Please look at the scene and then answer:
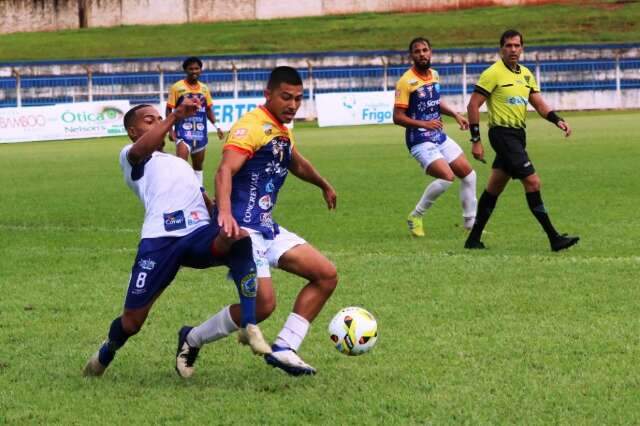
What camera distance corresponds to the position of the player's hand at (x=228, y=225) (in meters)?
6.28

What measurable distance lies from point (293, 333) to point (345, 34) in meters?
59.7

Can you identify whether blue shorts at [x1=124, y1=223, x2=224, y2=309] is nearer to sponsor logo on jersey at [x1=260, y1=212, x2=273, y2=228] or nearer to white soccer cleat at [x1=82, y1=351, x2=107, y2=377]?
sponsor logo on jersey at [x1=260, y1=212, x2=273, y2=228]

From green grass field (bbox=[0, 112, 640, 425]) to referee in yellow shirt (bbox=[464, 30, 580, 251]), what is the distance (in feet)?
1.49

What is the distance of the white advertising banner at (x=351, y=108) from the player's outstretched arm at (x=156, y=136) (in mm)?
36440

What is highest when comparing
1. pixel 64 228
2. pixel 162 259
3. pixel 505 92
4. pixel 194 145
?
pixel 505 92

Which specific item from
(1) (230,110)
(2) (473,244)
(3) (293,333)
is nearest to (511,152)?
(2) (473,244)

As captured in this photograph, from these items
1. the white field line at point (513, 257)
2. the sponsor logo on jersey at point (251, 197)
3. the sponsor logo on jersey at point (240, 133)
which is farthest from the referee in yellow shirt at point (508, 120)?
the sponsor logo on jersey at point (240, 133)

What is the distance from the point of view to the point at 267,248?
6.84m

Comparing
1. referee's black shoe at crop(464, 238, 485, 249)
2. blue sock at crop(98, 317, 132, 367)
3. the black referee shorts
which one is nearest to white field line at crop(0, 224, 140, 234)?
referee's black shoe at crop(464, 238, 485, 249)

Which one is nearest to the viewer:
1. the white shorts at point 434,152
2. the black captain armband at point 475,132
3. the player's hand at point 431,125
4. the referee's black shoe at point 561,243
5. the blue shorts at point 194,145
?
the referee's black shoe at point 561,243

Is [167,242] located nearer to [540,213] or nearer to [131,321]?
[131,321]

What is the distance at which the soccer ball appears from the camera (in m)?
6.79

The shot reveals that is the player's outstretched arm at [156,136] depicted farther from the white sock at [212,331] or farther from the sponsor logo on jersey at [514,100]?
the sponsor logo on jersey at [514,100]

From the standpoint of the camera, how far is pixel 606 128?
3369 centimetres
